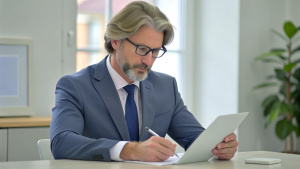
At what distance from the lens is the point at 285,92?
4.80 meters

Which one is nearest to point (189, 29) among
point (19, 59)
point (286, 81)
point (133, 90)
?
point (286, 81)

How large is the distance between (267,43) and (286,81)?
48 centimetres

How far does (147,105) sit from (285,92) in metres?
2.69

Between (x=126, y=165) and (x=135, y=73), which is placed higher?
(x=135, y=73)

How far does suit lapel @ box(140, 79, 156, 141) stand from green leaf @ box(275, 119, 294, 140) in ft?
8.12

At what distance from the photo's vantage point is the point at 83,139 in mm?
2090

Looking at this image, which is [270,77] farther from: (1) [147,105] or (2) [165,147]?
(2) [165,147]

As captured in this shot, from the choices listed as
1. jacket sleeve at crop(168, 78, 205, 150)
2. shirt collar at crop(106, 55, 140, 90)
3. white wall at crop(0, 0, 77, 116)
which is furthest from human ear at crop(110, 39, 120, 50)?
white wall at crop(0, 0, 77, 116)

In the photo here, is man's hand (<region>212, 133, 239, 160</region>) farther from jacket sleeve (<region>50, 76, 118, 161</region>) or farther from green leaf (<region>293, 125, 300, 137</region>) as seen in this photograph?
green leaf (<region>293, 125, 300, 137</region>)

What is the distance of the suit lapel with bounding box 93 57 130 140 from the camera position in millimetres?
2355

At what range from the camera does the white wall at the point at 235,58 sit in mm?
4746

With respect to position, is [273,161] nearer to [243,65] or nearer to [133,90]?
Result: [133,90]

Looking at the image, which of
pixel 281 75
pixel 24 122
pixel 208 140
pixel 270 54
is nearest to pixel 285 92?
pixel 281 75

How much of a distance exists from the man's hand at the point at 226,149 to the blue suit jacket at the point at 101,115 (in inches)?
16.0
